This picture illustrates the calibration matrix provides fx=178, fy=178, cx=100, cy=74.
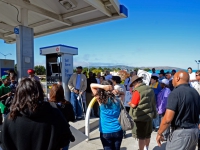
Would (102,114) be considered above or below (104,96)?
below

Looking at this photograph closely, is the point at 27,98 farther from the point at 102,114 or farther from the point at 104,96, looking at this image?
the point at 102,114

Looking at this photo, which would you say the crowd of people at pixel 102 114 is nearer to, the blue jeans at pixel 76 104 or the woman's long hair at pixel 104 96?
the woman's long hair at pixel 104 96

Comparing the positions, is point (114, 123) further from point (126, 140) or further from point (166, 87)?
point (166, 87)

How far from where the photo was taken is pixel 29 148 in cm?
159

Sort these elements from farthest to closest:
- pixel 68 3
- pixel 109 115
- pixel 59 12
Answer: pixel 59 12
pixel 68 3
pixel 109 115

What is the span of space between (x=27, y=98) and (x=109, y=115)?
148 cm

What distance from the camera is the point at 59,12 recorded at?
6848 millimetres

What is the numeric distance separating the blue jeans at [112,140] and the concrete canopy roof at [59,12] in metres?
3.93

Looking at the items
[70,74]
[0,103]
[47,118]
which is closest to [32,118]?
[47,118]

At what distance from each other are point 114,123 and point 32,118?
1491 millimetres

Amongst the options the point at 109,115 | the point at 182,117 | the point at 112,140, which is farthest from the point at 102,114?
the point at 182,117

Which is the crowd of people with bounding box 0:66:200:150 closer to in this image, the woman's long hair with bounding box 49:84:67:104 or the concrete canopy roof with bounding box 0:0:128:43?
the woman's long hair with bounding box 49:84:67:104

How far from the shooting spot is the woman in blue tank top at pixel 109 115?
2680 millimetres

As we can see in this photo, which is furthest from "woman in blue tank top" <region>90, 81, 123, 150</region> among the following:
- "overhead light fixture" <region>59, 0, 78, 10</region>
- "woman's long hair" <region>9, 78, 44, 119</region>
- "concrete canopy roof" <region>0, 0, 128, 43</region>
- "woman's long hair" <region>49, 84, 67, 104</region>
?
"overhead light fixture" <region>59, 0, 78, 10</region>
